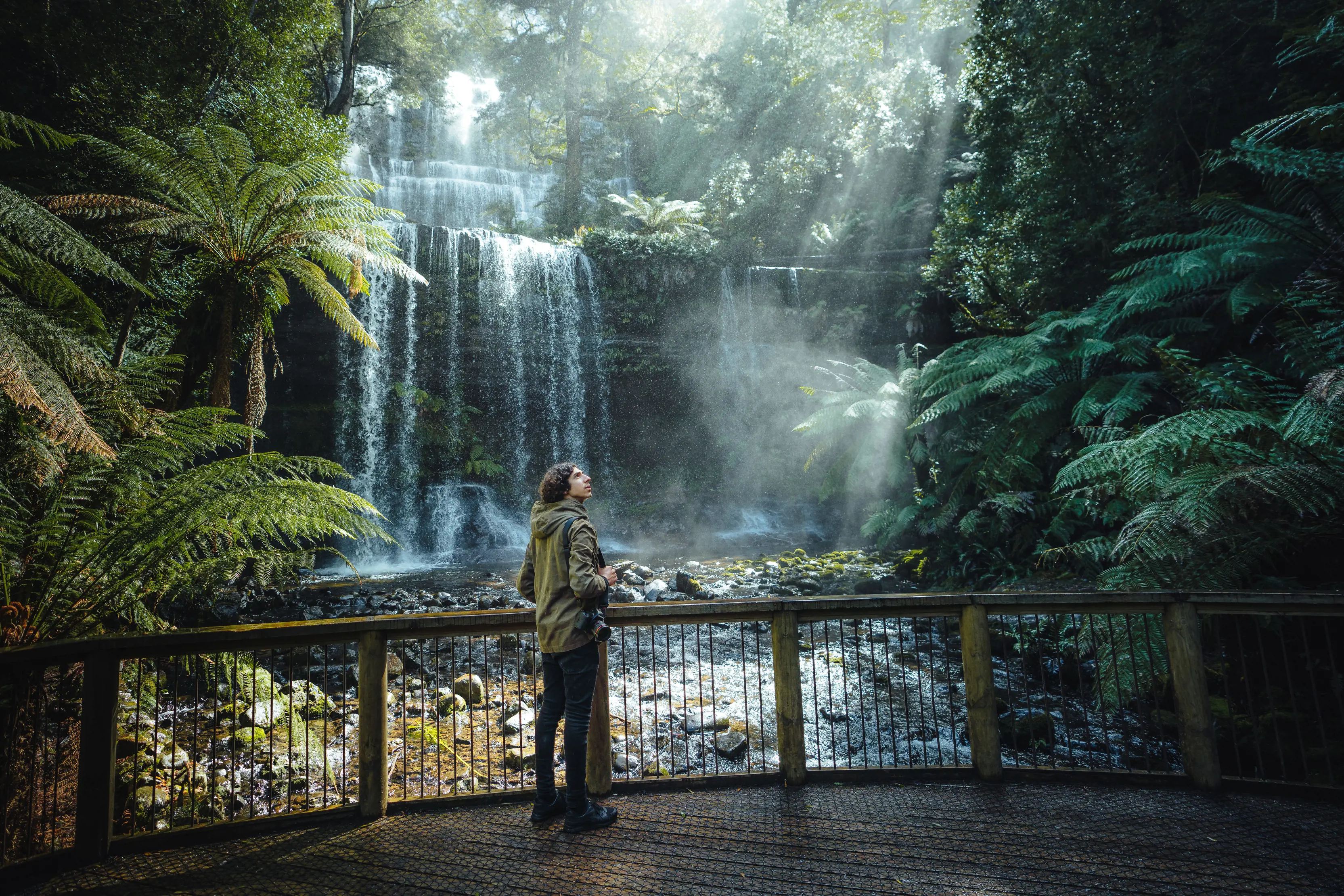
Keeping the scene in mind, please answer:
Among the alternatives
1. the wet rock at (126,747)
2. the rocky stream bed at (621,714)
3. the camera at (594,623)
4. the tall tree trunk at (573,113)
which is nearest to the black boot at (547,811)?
the rocky stream bed at (621,714)

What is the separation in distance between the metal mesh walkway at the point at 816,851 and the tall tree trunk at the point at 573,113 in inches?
772

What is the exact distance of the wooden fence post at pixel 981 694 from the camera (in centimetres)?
282

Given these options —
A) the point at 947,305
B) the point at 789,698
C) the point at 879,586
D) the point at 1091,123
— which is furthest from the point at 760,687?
the point at 947,305

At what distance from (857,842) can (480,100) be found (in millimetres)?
34084

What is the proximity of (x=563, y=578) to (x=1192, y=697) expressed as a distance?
2.74 metres

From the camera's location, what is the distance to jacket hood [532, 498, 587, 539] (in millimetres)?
2576

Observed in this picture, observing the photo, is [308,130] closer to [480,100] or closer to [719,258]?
[719,258]

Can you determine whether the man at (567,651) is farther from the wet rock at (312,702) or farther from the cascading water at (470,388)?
the cascading water at (470,388)

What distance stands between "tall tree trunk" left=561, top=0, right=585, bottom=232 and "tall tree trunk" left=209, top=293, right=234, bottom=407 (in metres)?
15.7

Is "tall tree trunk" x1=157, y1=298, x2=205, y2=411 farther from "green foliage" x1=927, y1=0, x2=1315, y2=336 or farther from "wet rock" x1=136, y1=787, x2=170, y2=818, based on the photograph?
"green foliage" x1=927, y1=0, x2=1315, y2=336

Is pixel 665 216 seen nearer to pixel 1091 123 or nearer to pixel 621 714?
pixel 1091 123

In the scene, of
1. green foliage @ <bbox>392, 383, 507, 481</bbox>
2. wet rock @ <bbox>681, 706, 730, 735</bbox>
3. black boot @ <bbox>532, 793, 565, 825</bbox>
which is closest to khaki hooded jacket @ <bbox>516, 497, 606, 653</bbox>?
black boot @ <bbox>532, 793, 565, 825</bbox>

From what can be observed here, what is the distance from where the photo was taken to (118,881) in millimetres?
2211

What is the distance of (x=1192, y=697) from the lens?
2.74m
